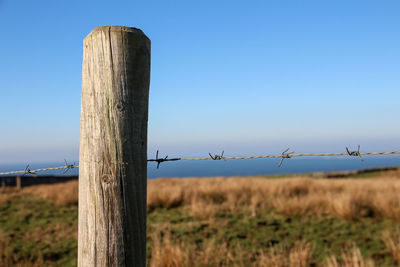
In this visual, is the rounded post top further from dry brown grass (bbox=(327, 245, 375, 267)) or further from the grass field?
dry brown grass (bbox=(327, 245, 375, 267))

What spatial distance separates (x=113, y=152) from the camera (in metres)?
1.22

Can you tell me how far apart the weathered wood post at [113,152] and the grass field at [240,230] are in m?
2.43

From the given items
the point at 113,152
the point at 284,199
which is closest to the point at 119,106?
the point at 113,152

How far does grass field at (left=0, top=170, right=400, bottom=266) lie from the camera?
12.9ft

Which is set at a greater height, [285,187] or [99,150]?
[99,150]

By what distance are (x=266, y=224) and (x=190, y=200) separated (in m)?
2.76

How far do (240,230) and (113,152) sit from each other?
15.2 feet

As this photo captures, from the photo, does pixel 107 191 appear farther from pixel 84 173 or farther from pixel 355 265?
pixel 355 265

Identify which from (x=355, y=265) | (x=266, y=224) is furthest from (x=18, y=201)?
(x=355, y=265)

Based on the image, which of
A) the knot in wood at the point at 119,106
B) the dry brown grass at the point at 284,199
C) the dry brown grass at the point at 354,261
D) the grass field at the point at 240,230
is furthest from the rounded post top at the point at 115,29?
the dry brown grass at the point at 284,199

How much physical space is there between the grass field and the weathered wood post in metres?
2.43

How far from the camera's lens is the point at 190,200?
804cm

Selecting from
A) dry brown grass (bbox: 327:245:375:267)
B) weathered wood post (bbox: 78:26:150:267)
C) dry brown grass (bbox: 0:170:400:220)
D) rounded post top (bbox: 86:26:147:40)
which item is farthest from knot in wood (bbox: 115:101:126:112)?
dry brown grass (bbox: 0:170:400:220)

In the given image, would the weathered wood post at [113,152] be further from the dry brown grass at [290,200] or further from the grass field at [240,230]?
the dry brown grass at [290,200]
